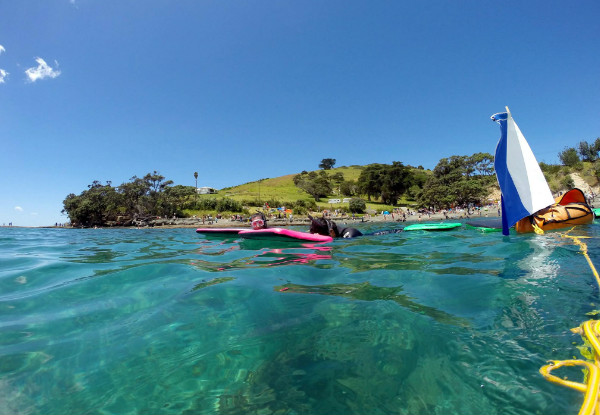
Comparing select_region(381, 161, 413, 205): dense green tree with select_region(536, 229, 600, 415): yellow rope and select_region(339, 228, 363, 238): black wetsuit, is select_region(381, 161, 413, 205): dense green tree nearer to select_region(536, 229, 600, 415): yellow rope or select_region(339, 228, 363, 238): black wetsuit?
select_region(339, 228, 363, 238): black wetsuit

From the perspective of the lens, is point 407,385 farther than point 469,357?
No

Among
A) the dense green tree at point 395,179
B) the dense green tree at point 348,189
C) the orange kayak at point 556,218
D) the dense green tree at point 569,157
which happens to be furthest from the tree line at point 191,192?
the orange kayak at point 556,218

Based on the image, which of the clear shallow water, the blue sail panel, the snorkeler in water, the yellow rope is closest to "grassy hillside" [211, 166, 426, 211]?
the snorkeler in water

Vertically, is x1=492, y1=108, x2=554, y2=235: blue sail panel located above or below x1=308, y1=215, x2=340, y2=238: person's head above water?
above

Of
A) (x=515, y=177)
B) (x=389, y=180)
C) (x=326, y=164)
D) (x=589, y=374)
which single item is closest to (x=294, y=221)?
(x=515, y=177)

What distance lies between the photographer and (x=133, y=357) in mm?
2145

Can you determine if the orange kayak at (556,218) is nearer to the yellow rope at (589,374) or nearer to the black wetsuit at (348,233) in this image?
the black wetsuit at (348,233)

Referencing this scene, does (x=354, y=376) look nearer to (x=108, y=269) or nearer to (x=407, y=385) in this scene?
(x=407, y=385)

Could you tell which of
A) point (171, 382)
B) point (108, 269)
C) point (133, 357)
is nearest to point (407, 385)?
point (171, 382)

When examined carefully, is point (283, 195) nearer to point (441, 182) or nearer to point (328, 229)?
point (441, 182)

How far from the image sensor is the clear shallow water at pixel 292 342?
1.66 metres

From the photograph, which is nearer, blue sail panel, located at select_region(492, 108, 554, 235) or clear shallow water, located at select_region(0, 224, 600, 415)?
clear shallow water, located at select_region(0, 224, 600, 415)

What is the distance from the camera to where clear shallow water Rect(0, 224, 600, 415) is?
5.43 ft

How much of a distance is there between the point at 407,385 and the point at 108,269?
5.34 metres
